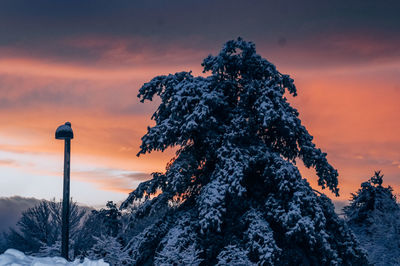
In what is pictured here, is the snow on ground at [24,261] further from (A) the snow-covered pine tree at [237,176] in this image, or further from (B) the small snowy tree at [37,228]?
(B) the small snowy tree at [37,228]

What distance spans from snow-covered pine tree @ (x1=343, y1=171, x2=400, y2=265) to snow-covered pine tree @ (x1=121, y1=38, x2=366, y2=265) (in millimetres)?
4955

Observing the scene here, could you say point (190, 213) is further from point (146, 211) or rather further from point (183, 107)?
point (183, 107)

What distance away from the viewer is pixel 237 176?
14.1 m

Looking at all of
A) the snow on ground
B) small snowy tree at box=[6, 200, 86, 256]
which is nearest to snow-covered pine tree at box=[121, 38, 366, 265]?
the snow on ground

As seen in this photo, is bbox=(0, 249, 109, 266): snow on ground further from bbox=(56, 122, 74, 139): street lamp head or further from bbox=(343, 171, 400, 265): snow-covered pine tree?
bbox=(343, 171, 400, 265): snow-covered pine tree

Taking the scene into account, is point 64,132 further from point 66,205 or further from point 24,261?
point 24,261

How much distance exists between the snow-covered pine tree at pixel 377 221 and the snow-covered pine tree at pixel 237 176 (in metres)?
4.95

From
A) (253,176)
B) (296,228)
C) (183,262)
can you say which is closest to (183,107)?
(253,176)

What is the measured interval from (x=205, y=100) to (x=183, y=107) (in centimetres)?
102

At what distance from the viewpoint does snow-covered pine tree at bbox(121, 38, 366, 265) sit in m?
14.2

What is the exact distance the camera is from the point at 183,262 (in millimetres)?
10414

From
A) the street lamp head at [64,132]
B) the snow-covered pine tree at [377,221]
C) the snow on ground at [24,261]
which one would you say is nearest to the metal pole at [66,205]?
the street lamp head at [64,132]

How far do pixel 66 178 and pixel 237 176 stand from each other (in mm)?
5370

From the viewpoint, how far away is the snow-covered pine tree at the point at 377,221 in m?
21.0
